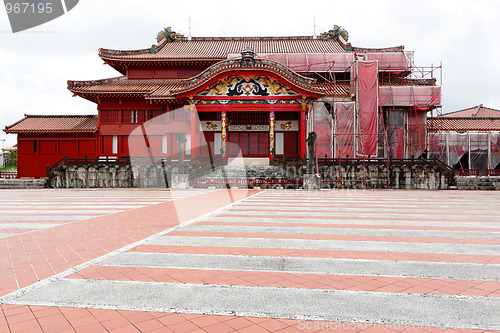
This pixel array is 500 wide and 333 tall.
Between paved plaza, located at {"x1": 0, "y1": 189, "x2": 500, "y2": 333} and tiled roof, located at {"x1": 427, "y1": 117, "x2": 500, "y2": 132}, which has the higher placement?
tiled roof, located at {"x1": 427, "y1": 117, "x2": 500, "y2": 132}

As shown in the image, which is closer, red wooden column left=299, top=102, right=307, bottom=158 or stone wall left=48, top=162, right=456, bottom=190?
stone wall left=48, top=162, right=456, bottom=190

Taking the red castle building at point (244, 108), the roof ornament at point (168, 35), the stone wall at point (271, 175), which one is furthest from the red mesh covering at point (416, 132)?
the roof ornament at point (168, 35)

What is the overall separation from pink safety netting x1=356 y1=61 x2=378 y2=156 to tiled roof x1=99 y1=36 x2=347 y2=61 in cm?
522

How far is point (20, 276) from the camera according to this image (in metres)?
4.17

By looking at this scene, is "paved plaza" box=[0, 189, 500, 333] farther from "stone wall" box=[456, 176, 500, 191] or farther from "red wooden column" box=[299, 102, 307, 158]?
"red wooden column" box=[299, 102, 307, 158]

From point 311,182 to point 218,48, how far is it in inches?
750

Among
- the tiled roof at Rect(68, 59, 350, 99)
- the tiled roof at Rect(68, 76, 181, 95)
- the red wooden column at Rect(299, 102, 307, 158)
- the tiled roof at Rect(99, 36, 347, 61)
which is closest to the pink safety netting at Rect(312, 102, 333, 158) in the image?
the red wooden column at Rect(299, 102, 307, 158)

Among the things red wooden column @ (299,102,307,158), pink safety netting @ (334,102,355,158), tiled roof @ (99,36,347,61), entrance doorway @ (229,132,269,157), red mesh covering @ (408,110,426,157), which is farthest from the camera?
tiled roof @ (99,36,347,61)

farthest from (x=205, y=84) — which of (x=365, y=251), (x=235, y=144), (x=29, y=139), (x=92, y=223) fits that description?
(x=365, y=251)

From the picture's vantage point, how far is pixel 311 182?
61.6ft

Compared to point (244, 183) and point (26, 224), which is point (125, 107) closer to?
point (244, 183)

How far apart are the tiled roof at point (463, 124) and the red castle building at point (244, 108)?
186cm

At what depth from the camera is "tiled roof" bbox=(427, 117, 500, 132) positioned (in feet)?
90.3

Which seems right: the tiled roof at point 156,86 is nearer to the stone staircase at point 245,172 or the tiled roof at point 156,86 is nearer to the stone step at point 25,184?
the stone staircase at point 245,172
